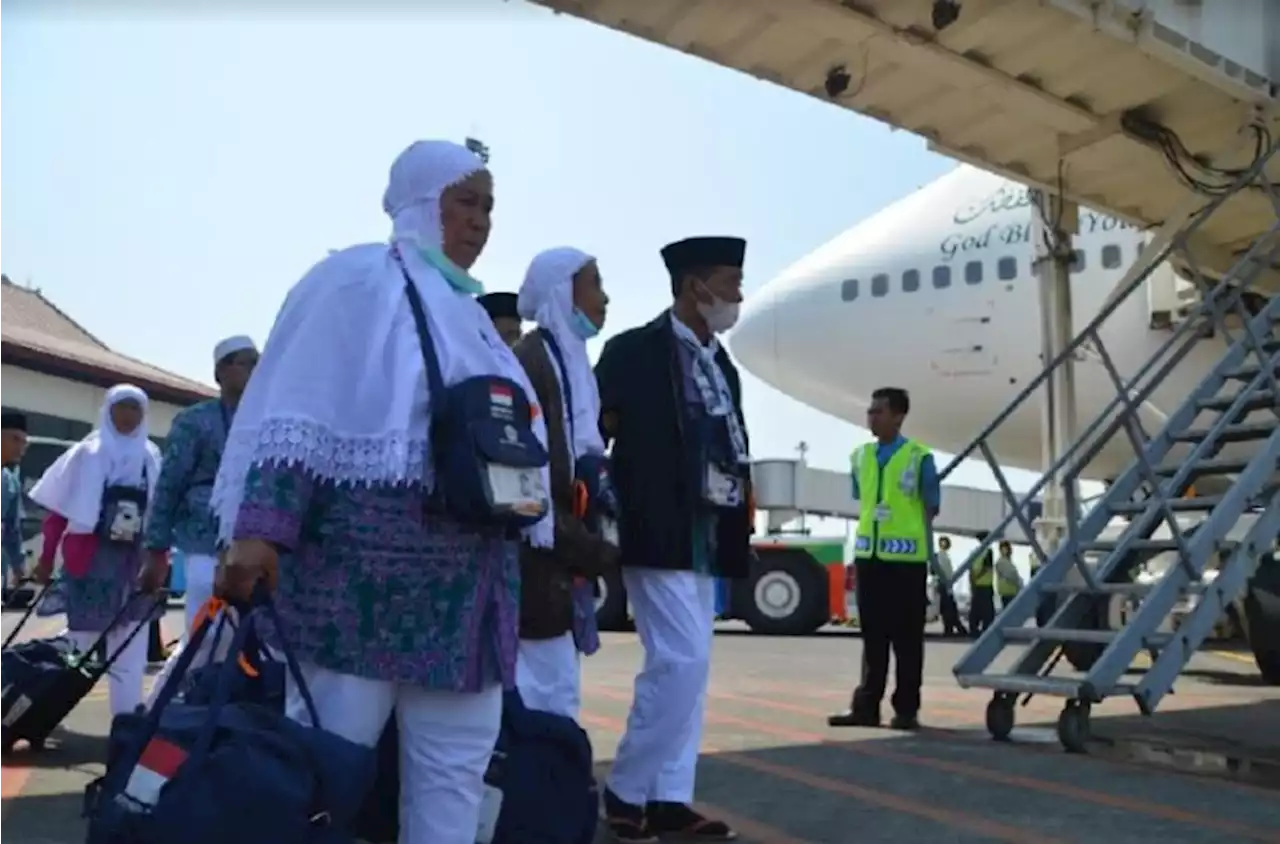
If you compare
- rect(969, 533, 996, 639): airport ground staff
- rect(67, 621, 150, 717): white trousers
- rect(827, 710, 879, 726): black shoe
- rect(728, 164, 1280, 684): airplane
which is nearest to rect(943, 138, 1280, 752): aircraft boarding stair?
rect(827, 710, 879, 726): black shoe

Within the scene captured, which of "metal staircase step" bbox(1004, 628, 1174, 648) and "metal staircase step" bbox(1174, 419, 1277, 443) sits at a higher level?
"metal staircase step" bbox(1174, 419, 1277, 443)

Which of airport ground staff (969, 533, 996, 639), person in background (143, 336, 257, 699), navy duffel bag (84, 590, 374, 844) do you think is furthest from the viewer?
airport ground staff (969, 533, 996, 639)

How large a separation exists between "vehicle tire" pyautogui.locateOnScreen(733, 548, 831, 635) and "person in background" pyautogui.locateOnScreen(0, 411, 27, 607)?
10.7 metres

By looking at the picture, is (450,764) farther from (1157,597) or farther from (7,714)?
(1157,597)

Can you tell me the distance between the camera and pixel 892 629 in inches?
278

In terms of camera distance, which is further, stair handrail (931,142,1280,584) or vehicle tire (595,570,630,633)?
vehicle tire (595,570,630,633)

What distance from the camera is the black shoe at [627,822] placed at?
3986 millimetres

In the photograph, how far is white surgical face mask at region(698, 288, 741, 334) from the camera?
14.8 feet

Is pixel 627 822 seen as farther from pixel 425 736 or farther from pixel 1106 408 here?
pixel 1106 408

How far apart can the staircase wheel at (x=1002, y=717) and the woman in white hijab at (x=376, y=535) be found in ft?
13.4

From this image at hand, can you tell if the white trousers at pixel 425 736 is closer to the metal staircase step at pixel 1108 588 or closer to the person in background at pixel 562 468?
the person in background at pixel 562 468

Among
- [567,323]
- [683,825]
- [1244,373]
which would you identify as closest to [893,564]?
[1244,373]

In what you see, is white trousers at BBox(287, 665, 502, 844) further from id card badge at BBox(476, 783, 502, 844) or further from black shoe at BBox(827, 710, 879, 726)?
black shoe at BBox(827, 710, 879, 726)

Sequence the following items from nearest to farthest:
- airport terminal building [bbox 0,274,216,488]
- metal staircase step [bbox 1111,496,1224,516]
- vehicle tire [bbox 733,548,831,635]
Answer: metal staircase step [bbox 1111,496,1224,516], vehicle tire [bbox 733,548,831,635], airport terminal building [bbox 0,274,216,488]
